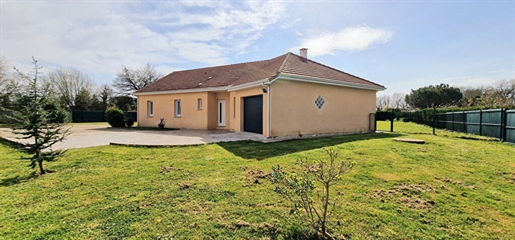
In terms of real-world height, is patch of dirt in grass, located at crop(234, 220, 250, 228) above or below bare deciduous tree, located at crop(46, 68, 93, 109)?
below

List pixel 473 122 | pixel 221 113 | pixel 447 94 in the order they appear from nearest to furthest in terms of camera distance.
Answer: pixel 473 122 → pixel 221 113 → pixel 447 94

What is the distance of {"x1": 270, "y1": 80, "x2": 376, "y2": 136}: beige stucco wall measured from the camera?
432 inches

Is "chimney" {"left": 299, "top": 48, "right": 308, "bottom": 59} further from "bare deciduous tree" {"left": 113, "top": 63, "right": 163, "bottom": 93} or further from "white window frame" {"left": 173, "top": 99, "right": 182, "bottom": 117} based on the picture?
"bare deciduous tree" {"left": 113, "top": 63, "right": 163, "bottom": 93}

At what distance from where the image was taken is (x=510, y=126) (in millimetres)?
10180

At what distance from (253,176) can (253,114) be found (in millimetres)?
7872

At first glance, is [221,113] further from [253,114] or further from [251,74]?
[253,114]

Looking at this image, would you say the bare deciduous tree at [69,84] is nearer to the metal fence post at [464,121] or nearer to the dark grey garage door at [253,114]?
the dark grey garage door at [253,114]

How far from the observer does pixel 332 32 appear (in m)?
12.7

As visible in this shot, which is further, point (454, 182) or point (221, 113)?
point (221, 113)

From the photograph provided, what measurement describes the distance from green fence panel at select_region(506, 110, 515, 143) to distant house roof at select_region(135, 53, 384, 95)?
596 centimetres

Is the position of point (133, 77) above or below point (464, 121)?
above

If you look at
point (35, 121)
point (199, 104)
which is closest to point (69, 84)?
point (199, 104)

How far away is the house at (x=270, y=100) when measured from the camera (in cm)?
1112

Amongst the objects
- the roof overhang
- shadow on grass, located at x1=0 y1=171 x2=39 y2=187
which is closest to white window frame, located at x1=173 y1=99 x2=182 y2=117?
the roof overhang
